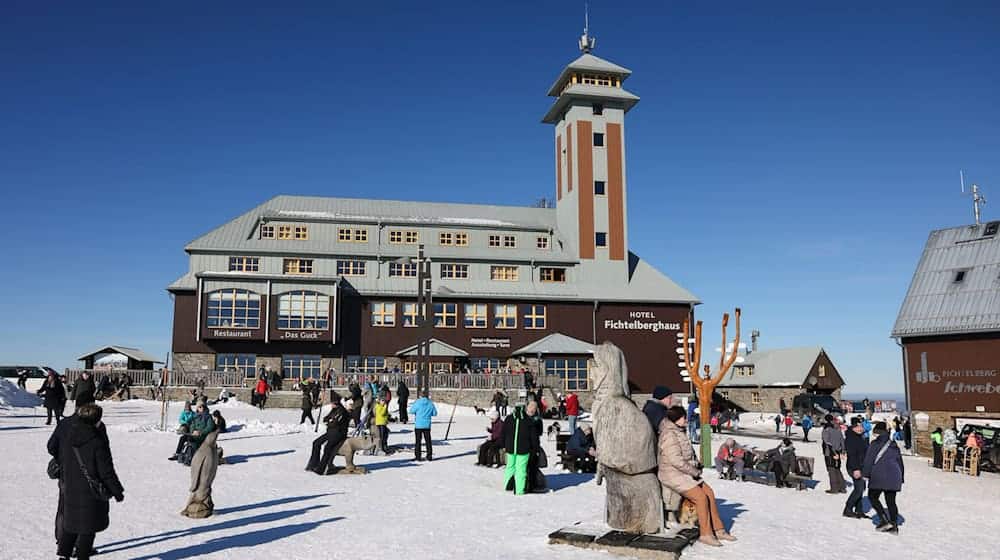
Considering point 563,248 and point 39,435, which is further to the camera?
point 563,248

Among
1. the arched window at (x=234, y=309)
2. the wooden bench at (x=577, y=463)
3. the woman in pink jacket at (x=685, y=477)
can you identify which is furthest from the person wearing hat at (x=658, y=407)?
the arched window at (x=234, y=309)

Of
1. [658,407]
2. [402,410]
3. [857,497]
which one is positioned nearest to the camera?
[658,407]

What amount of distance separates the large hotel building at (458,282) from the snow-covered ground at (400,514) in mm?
20419

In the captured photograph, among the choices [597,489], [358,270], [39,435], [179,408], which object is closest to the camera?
[597,489]

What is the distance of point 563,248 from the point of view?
47.2m

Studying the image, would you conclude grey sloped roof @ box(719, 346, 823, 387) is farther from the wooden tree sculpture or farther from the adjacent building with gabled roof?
the wooden tree sculpture

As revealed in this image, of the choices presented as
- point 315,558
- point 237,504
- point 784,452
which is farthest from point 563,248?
point 315,558

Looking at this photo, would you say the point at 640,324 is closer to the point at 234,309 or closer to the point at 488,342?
the point at 488,342

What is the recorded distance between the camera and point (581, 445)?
17953mm

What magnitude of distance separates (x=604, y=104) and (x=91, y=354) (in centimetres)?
3298

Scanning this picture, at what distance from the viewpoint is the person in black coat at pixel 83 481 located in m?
7.32

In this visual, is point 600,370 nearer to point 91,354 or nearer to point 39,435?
point 39,435

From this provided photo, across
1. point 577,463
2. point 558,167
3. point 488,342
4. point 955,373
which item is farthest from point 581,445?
point 558,167

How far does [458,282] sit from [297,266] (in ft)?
30.2
